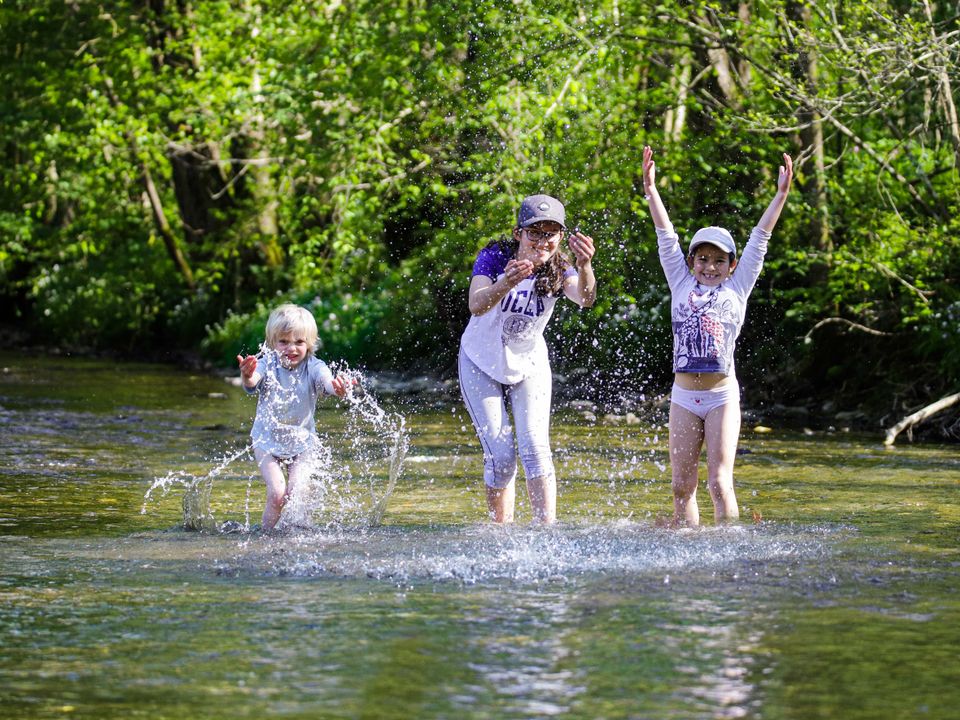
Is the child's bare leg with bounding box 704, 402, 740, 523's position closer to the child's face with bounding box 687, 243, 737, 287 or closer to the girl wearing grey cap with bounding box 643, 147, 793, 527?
the girl wearing grey cap with bounding box 643, 147, 793, 527

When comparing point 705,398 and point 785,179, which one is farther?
point 785,179

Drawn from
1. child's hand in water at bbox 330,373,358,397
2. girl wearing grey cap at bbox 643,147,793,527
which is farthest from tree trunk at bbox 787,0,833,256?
child's hand in water at bbox 330,373,358,397

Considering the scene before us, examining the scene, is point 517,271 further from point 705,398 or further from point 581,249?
point 705,398

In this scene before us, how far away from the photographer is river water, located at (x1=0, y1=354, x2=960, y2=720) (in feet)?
15.0

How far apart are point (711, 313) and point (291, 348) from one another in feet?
7.11

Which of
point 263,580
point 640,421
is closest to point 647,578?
point 263,580

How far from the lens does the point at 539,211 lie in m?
7.17

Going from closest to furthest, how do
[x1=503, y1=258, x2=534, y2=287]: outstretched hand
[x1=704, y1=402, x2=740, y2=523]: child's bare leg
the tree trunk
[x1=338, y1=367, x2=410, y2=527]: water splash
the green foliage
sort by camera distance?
1. [x1=503, y1=258, x2=534, y2=287]: outstretched hand
2. [x1=704, y1=402, x2=740, y2=523]: child's bare leg
3. [x1=338, y1=367, x2=410, y2=527]: water splash
4. the green foliage
5. the tree trunk

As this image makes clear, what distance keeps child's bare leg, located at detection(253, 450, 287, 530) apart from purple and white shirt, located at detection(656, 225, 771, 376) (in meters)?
2.11

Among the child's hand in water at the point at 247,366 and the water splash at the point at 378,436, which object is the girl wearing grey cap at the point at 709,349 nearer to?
the water splash at the point at 378,436

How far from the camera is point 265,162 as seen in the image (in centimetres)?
2348

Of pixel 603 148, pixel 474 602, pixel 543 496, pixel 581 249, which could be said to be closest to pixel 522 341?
pixel 581 249

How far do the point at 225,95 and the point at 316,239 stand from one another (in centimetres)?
428

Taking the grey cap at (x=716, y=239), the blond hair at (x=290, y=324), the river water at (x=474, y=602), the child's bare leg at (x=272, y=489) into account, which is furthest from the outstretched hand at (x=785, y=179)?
the child's bare leg at (x=272, y=489)
